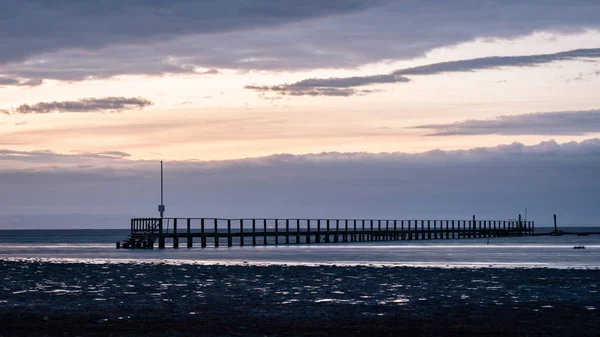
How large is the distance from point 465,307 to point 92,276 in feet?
71.7

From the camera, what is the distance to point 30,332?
2197 cm

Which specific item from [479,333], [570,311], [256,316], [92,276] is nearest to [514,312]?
[570,311]

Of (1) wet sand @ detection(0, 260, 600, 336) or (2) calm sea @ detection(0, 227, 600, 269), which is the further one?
(2) calm sea @ detection(0, 227, 600, 269)

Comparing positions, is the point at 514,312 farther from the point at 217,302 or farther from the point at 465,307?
the point at 217,302

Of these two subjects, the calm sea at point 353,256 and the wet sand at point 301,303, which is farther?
the calm sea at point 353,256

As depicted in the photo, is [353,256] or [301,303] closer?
[301,303]

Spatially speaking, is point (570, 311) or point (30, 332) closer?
point (30, 332)

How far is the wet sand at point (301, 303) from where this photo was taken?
22.5m

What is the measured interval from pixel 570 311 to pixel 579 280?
13.7 metres

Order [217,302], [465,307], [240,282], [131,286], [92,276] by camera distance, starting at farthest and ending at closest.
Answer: [92,276]
[240,282]
[131,286]
[217,302]
[465,307]

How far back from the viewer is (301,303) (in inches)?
1138

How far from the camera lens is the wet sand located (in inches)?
887

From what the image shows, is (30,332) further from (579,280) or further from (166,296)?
(579,280)

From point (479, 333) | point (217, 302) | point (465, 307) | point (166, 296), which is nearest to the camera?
point (479, 333)
